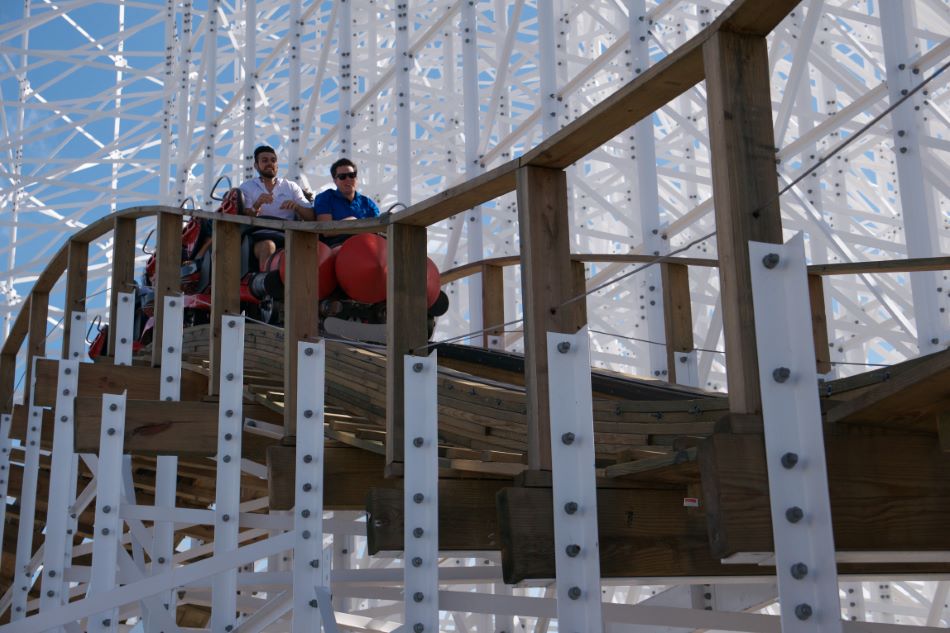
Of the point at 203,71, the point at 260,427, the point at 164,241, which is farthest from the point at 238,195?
the point at 203,71

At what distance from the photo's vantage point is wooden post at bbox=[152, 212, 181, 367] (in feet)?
20.9

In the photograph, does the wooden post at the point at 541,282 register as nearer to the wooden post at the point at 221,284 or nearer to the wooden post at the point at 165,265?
the wooden post at the point at 221,284

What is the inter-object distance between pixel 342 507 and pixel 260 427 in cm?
86

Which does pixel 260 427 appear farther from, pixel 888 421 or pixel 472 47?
pixel 472 47

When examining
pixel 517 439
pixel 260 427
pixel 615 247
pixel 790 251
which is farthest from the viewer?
pixel 615 247

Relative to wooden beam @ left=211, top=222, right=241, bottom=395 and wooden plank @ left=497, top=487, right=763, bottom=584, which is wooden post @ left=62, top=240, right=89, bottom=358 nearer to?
wooden beam @ left=211, top=222, right=241, bottom=395

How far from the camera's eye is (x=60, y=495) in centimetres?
653

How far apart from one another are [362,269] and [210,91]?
9.56m

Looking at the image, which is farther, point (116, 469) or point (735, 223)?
point (116, 469)

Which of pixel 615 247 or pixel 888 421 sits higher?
pixel 615 247

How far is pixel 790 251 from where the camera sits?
2.32 meters

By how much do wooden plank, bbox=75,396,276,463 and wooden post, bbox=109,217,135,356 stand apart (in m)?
1.09

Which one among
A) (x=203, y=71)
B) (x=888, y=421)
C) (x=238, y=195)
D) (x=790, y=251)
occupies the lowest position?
(x=888, y=421)

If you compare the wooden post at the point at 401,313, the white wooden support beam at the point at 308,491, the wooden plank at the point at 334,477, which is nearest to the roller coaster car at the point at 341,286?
the wooden plank at the point at 334,477
